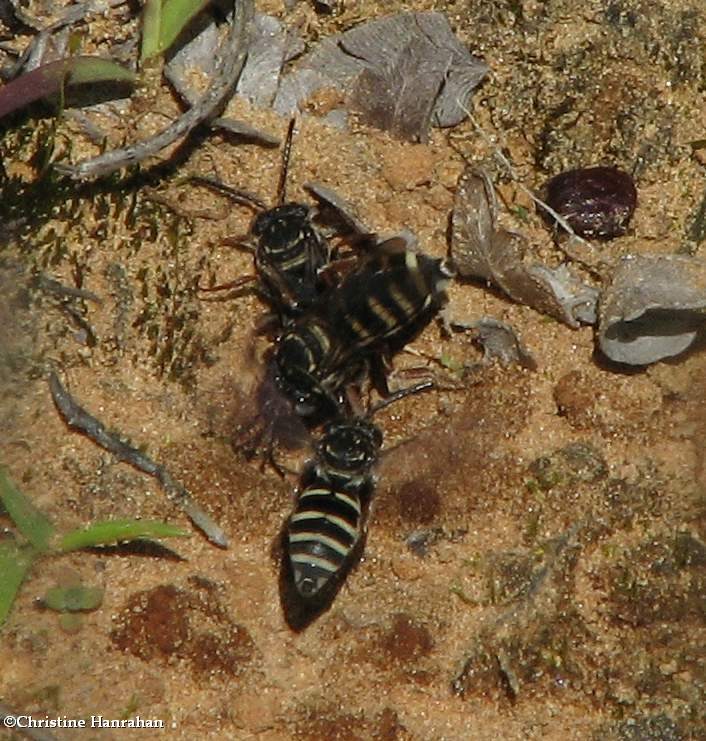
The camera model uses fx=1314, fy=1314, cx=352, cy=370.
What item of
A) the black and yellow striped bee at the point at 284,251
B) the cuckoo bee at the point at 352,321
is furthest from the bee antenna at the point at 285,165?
the cuckoo bee at the point at 352,321

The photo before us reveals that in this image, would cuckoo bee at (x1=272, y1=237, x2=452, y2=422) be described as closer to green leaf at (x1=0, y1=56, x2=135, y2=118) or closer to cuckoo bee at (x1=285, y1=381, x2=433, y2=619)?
cuckoo bee at (x1=285, y1=381, x2=433, y2=619)

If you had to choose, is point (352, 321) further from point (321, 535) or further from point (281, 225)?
point (321, 535)

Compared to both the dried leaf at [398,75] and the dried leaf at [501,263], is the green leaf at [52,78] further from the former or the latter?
the dried leaf at [501,263]

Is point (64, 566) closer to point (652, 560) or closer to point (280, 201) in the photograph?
point (280, 201)

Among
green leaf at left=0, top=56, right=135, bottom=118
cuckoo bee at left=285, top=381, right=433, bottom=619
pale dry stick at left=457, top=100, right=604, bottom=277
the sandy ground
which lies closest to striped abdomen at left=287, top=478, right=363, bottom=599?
cuckoo bee at left=285, top=381, right=433, bottom=619

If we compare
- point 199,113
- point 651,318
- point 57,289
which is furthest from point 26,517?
point 651,318

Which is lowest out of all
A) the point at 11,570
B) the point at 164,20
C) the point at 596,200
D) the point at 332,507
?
the point at 11,570

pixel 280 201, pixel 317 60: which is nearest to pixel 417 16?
pixel 317 60
